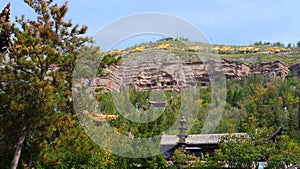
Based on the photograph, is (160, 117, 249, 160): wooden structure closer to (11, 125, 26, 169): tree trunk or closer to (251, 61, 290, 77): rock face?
(11, 125, 26, 169): tree trunk

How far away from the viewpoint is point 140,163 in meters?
12.8

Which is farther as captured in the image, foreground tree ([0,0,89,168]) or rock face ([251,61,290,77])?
rock face ([251,61,290,77])

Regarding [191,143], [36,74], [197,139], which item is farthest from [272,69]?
[36,74]

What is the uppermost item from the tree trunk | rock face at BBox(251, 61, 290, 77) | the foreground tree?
rock face at BBox(251, 61, 290, 77)

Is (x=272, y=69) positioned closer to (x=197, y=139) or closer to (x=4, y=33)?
(x=197, y=139)

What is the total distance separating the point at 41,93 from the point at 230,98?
142ft

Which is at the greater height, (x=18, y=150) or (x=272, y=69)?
(x=272, y=69)

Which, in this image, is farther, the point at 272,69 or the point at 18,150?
the point at 272,69

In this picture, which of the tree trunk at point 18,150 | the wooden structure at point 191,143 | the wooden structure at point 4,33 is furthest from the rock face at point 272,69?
the tree trunk at point 18,150

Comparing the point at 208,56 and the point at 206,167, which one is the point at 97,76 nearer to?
the point at 206,167

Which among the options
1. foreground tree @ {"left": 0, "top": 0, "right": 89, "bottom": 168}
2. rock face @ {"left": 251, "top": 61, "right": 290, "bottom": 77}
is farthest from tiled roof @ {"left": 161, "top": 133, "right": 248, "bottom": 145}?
rock face @ {"left": 251, "top": 61, "right": 290, "bottom": 77}

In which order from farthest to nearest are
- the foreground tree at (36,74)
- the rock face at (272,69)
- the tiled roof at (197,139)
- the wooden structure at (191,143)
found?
1. the rock face at (272,69)
2. the tiled roof at (197,139)
3. the wooden structure at (191,143)
4. the foreground tree at (36,74)

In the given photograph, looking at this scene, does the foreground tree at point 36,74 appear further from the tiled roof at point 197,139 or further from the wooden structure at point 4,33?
the tiled roof at point 197,139

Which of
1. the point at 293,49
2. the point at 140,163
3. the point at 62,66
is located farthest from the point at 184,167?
the point at 293,49
